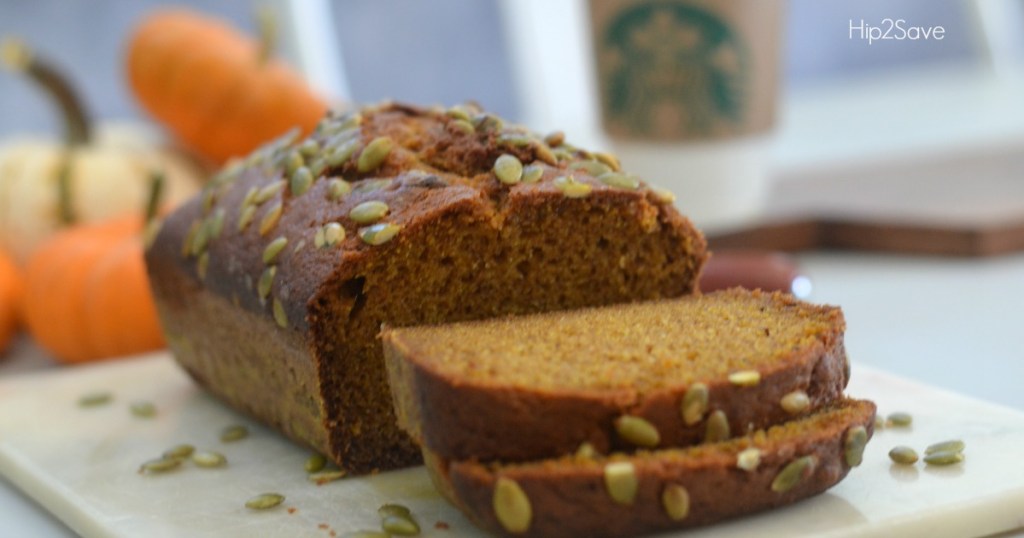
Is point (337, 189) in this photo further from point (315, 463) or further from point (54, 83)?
point (54, 83)

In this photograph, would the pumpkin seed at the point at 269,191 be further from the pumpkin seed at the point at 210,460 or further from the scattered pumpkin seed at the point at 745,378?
the scattered pumpkin seed at the point at 745,378

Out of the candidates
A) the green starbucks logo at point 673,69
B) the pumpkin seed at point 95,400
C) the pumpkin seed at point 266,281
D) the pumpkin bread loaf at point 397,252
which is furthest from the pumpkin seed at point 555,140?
the green starbucks logo at point 673,69

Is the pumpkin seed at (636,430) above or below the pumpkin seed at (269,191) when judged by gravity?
below

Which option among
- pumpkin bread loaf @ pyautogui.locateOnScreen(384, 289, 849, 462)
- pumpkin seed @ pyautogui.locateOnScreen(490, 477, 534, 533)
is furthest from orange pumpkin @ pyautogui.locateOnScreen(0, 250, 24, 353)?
pumpkin seed @ pyautogui.locateOnScreen(490, 477, 534, 533)

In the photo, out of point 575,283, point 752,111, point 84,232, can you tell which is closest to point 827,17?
point 752,111

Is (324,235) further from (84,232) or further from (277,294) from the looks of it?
(84,232)

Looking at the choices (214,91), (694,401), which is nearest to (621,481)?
(694,401)
